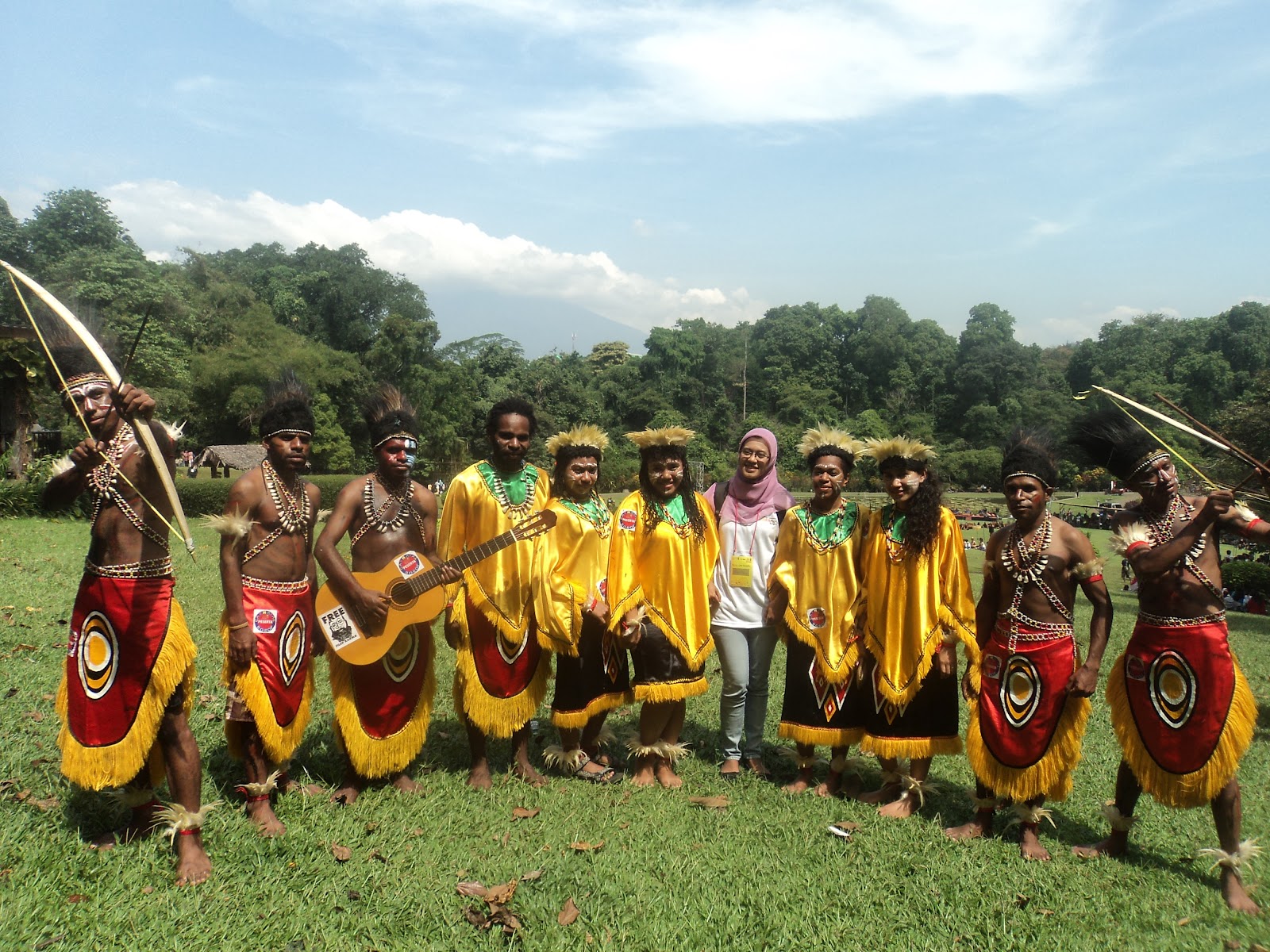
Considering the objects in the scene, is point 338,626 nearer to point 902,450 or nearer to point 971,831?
point 902,450

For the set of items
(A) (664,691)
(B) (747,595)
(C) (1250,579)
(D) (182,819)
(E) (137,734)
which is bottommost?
(C) (1250,579)

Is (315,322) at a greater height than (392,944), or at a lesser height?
greater

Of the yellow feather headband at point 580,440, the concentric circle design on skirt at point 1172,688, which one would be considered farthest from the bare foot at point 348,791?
the concentric circle design on skirt at point 1172,688

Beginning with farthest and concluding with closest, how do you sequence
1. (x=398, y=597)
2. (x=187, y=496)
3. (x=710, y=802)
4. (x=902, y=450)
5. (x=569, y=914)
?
1. (x=187, y=496)
2. (x=710, y=802)
3. (x=902, y=450)
4. (x=398, y=597)
5. (x=569, y=914)

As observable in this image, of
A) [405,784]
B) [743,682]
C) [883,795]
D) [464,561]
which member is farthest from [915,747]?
[405,784]

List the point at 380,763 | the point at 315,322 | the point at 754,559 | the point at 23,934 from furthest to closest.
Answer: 1. the point at 315,322
2. the point at 754,559
3. the point at 380,763
4. the point at 23,934

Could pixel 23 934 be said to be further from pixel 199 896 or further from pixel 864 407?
pixel 864 407

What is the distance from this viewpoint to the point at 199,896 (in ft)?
12.3

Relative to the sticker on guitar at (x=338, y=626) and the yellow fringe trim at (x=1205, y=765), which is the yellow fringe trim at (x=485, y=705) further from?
the yellow fringe trim at (x=1205, y=765)

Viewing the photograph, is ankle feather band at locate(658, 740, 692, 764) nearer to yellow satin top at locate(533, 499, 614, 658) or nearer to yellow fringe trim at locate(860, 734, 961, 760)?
yellow satin top at locate(533, 499, 614, 658)

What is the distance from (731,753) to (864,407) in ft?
275

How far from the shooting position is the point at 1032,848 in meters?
4.56

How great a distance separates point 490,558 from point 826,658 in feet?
7.18

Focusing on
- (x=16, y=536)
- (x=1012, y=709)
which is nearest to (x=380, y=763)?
(x=1012, y=709)
